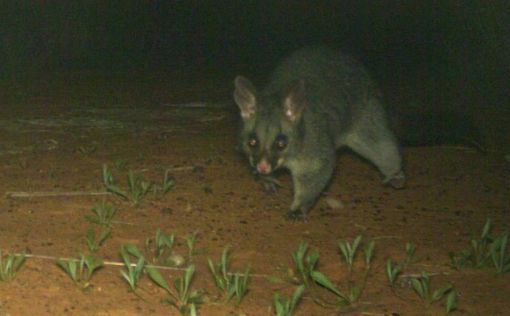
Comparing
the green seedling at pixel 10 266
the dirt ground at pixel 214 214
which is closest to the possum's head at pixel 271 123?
the dirt ground at pixel 214 214

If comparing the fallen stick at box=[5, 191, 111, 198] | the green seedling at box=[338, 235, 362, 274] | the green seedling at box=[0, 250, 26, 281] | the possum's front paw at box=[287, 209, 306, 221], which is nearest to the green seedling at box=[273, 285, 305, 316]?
the green seedling at box=[338, 235, 362, 274]

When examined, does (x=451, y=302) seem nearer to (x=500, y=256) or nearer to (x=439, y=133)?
(x=500, y=256)

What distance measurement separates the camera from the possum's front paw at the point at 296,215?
6695 millimetres

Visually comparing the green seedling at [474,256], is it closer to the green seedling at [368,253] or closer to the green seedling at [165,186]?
the green seedling at [368,253]

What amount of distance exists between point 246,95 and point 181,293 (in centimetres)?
260

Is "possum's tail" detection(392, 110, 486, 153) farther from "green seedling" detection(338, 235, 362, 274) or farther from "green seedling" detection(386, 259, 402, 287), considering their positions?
"green seedling" detection(386, 259, 402, 287)

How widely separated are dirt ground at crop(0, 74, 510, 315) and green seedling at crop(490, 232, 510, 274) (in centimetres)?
5

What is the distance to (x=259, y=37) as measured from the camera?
2961cm

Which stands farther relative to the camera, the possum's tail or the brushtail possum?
the possum's tail

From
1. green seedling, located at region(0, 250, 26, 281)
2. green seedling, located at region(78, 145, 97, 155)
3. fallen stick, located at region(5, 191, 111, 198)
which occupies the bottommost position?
green seedling, located at region(78, 145, 97, 155)

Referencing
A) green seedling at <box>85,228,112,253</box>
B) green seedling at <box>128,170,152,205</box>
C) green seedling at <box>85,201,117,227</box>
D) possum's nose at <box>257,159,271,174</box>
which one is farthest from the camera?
green seedling at <box>128,170,152,205</box>

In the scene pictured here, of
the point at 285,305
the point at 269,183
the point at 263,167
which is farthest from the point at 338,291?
the point at 269,183

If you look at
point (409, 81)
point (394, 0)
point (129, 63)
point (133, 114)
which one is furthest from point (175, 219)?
point (394, 0)

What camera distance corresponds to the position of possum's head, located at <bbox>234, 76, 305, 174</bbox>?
6656 millimetres
